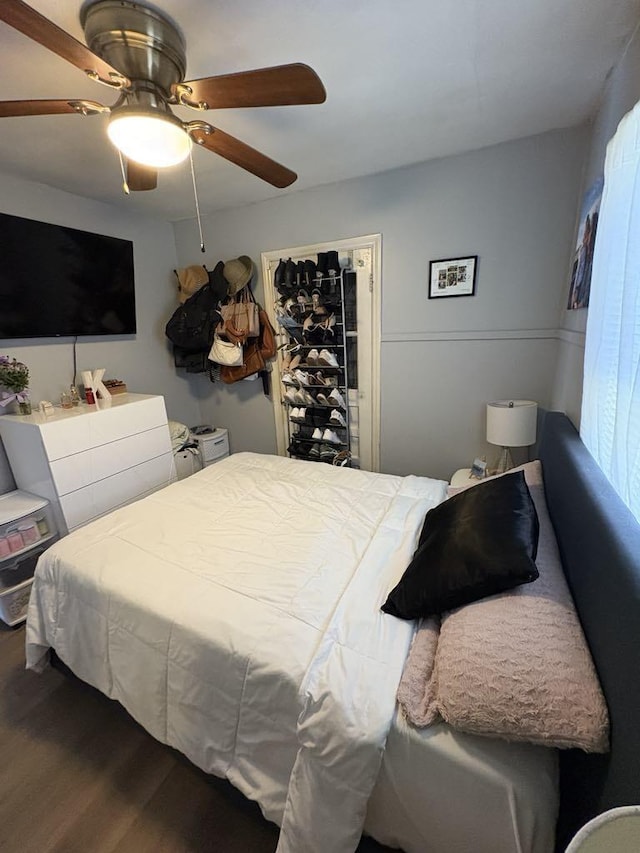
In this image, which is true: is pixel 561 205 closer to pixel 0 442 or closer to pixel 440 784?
pixel 440 784

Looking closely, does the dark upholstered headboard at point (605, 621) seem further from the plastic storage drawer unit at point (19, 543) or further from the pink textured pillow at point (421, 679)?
the plastic storage drawer unit at point (19, 543)

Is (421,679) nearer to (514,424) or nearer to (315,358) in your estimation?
(514,424)

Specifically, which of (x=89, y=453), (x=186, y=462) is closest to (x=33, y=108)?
(x=89, y=453)

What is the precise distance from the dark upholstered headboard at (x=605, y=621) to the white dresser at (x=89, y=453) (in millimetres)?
2371

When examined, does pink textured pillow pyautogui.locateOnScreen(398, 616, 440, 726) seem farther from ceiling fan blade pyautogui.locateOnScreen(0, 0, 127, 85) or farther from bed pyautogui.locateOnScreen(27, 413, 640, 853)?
ceiling fan blade pyautogui.locateOnScreen(0, 0, 127, 85)

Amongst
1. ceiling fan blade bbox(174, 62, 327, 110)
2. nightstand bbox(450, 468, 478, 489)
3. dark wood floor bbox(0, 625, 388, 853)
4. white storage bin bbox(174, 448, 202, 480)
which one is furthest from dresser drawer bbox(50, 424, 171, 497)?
nightstand bbox(450, 468, 478, 489)

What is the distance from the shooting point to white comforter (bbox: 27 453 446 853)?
86 centimetres

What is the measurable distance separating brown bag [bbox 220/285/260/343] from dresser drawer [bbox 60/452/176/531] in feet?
3.48

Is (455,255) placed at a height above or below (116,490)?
above

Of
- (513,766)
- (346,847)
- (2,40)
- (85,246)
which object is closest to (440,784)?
(513,766)

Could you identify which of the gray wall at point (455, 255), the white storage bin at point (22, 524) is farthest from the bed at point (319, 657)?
the gray wall at point (455, 255)

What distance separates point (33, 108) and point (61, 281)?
4.31ft

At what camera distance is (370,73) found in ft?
4.41

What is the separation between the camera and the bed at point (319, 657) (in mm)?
741
